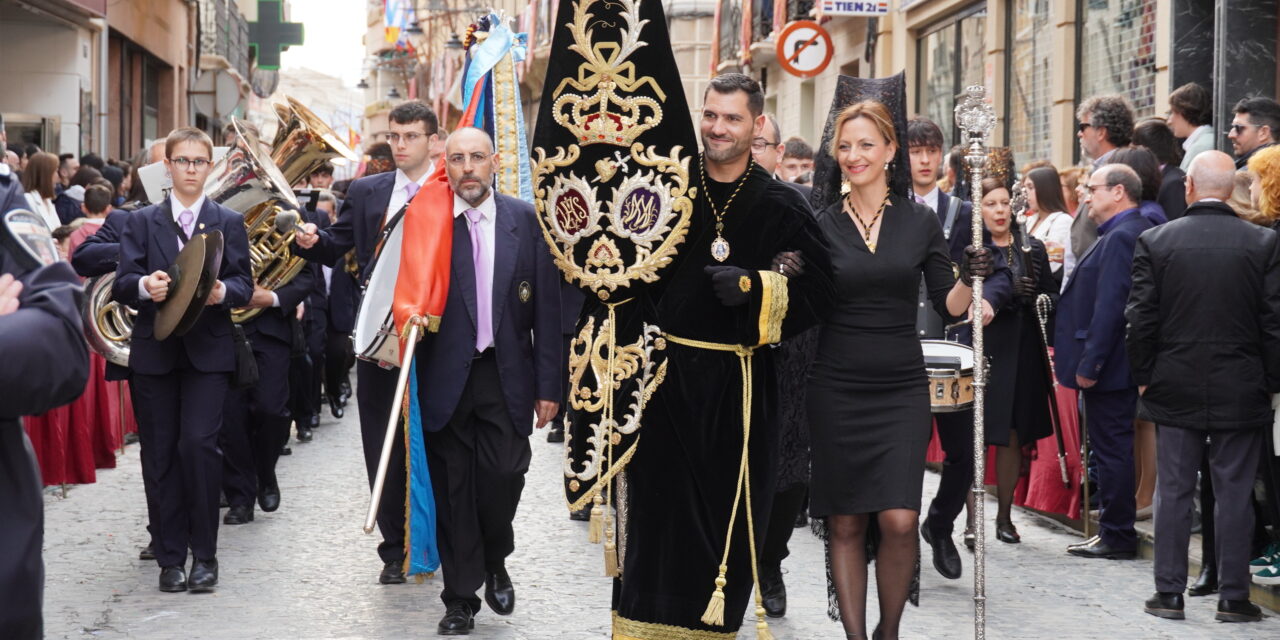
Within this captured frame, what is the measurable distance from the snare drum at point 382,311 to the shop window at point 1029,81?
11.7 m

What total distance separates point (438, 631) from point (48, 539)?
3.20m

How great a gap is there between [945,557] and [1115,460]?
1299mm

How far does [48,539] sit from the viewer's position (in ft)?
30.5

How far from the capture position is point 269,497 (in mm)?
10445

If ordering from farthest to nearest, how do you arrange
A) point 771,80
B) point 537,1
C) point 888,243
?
1. point 537,1
2. point 771,80
3. point 888,243

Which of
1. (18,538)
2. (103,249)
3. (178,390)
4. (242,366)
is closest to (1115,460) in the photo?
(242,366)

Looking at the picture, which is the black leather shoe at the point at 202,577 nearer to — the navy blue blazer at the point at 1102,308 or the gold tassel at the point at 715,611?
the gold tassel at the point at 715,611

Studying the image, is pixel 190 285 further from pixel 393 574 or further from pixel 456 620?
pixel 456 620

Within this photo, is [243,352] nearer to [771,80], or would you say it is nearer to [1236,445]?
[1236,445]

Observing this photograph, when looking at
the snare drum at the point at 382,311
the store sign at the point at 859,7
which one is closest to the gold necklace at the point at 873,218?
the snare drum at the point at 382,311

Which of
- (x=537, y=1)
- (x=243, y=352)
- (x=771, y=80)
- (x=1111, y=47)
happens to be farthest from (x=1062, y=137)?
(x=537, y=1)

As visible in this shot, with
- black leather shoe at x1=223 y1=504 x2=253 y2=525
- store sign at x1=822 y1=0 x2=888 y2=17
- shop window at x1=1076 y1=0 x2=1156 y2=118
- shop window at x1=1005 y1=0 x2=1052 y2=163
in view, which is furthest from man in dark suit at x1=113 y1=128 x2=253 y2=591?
store sign at x1=822 y1=0 x2=888 y2=17

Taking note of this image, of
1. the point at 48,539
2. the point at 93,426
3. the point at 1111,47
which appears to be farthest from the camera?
the point at 1111,47

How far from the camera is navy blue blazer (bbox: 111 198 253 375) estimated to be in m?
7.86
